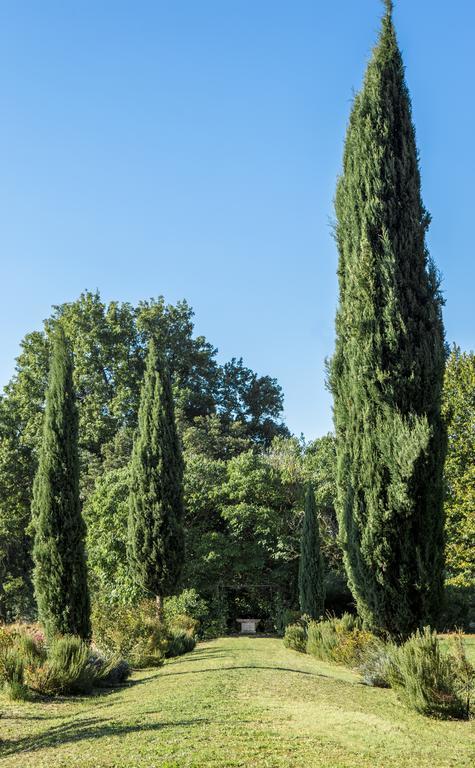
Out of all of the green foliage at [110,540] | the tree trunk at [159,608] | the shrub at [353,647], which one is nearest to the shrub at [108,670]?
the shrub at [353,647]

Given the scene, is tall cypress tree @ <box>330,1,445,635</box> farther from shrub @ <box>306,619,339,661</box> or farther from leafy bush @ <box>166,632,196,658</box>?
leafy bush @ <box>166,632,196,658</box>

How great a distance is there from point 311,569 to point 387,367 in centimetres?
1181

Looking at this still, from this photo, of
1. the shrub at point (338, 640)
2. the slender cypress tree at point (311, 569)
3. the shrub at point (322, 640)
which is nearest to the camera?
the shrub at point (338, 640)

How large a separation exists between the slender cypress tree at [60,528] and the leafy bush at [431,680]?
802 cm

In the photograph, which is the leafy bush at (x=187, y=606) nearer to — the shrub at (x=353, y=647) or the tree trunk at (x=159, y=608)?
the tree trunk at (x=159, y=608)

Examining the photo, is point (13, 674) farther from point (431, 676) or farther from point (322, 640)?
point (322, 640)

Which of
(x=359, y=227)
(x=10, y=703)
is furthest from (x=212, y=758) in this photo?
Result: (x=359, y=227)

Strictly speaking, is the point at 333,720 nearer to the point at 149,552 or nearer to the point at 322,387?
the point at 322,387

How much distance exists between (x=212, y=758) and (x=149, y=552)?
42.0 ft

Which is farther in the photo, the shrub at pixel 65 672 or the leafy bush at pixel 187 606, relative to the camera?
the leafy bush at pixel 187 606

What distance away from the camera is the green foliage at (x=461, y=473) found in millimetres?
20891

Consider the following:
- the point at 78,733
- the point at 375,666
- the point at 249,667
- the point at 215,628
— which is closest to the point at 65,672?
the point at 249,667

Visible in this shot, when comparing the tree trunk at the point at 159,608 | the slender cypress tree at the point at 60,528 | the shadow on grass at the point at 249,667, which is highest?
the slender cypress tree at the point at 60,528

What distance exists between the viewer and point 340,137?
11.2 meters
